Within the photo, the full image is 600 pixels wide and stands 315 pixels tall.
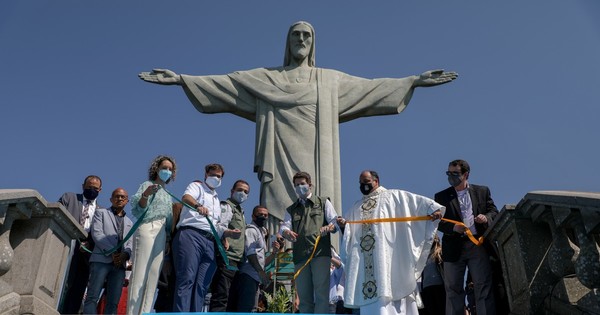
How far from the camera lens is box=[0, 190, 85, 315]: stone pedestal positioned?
17.9 ft

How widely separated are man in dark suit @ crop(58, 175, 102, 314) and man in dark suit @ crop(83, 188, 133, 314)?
0.72ft

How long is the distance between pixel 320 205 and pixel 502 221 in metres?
1.89

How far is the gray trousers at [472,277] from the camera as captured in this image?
644cm

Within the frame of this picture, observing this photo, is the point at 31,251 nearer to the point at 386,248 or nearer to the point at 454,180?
the point at 386,248

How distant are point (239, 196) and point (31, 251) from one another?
2299 millimetres

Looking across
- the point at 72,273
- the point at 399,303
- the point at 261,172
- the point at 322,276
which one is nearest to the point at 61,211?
the point at 72,273

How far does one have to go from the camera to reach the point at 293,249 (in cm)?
675

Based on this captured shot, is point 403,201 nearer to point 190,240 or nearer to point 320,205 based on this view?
point 320,205

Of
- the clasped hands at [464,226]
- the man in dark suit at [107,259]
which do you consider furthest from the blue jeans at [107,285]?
the clasped hands at [464,226]

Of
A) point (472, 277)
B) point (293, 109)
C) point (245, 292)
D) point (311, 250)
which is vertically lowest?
point (245, 292)

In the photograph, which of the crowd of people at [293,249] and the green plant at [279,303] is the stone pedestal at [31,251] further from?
the green plant at [279,303]

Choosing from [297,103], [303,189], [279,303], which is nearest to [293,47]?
[297,103]

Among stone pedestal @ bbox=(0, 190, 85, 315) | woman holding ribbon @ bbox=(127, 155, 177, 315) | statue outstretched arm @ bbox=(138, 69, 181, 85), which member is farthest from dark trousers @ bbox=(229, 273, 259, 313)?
statue outstretched arm @ bbox=(138, 69, 181, 85)

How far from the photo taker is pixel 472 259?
657 centimetres
